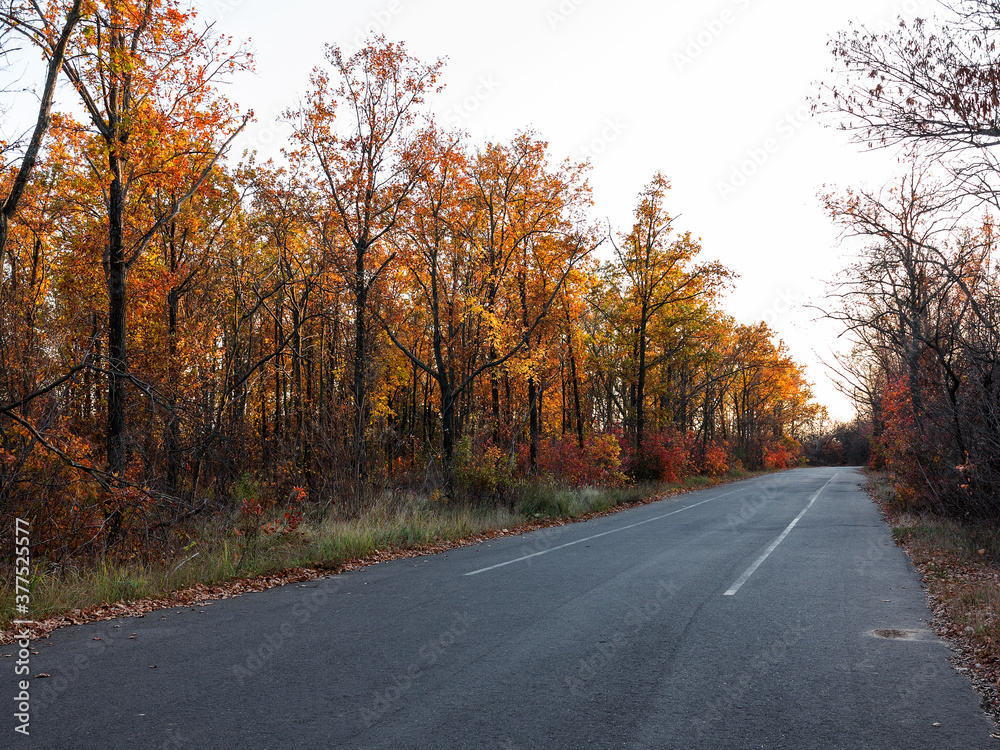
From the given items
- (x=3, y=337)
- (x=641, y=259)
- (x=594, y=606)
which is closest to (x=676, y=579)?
(x=594, y=606)

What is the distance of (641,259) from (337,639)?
28844 mm

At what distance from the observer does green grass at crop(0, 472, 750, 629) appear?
8.06 m

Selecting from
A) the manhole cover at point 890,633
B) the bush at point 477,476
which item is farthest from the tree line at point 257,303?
the manhole cover at point 890,633

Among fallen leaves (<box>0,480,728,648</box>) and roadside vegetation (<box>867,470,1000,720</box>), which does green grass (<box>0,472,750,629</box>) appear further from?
roadside vegetation (<box>867,470,1000,720</box>)

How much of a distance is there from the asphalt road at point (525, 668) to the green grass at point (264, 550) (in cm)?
99

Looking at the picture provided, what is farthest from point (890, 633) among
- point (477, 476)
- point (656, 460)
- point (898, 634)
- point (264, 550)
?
point (656, 460)

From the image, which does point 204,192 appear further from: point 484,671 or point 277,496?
point 484,671

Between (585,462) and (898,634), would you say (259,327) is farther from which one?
(898,634)

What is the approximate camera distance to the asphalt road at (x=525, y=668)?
13.8 feet

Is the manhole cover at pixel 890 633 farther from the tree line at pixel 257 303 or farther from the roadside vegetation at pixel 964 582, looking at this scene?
the tree line at pixel 257 303

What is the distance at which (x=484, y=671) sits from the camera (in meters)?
5.37

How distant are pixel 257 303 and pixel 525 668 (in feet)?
73.4

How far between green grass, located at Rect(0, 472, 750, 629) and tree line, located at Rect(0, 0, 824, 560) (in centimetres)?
70

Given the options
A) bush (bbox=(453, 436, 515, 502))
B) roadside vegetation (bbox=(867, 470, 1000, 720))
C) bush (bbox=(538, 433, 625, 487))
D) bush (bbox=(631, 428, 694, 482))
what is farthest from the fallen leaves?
bush (bbox=(631, 428, 694, 482))
